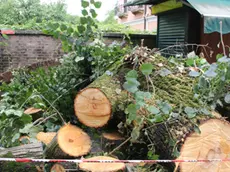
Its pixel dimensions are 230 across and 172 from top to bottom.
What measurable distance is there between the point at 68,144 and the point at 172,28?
6.21m

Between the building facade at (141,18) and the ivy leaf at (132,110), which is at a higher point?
the building facade at (141,18)

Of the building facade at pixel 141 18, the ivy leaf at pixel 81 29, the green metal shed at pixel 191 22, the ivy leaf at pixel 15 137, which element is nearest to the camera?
the ivy leaf at pixel 15 137

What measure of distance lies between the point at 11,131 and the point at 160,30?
709 cm

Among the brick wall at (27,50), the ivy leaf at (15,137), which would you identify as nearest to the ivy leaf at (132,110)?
the ivy leaf at (15,137)

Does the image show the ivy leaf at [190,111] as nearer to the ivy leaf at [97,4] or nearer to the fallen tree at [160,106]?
the fallen tree at [160,106]

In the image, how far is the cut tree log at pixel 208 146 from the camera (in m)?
2.67

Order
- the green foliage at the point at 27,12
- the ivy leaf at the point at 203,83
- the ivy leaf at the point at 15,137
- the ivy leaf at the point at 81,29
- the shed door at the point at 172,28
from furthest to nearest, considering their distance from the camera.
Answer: the green foliage at the point at 27,12, the shed door at the point at 172,28, the ivy leaf at the point at 81,29, the ivy leaf at the point at 15,137, the ivy leaf at the point at 203,83

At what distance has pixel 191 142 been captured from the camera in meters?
2.67

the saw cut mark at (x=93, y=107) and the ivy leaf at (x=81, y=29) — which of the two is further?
the ivy leaf at (x=81, y=29)

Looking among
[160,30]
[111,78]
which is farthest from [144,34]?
[111,78]

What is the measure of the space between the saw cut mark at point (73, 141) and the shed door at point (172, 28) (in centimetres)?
513

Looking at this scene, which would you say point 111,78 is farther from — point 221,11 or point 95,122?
point 221,11

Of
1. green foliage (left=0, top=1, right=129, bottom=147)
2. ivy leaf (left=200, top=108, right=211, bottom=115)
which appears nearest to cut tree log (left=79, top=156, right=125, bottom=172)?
ivy leaf (left=200, top=108, right=211, bottom=115)

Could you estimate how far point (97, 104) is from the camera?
3.50 m
